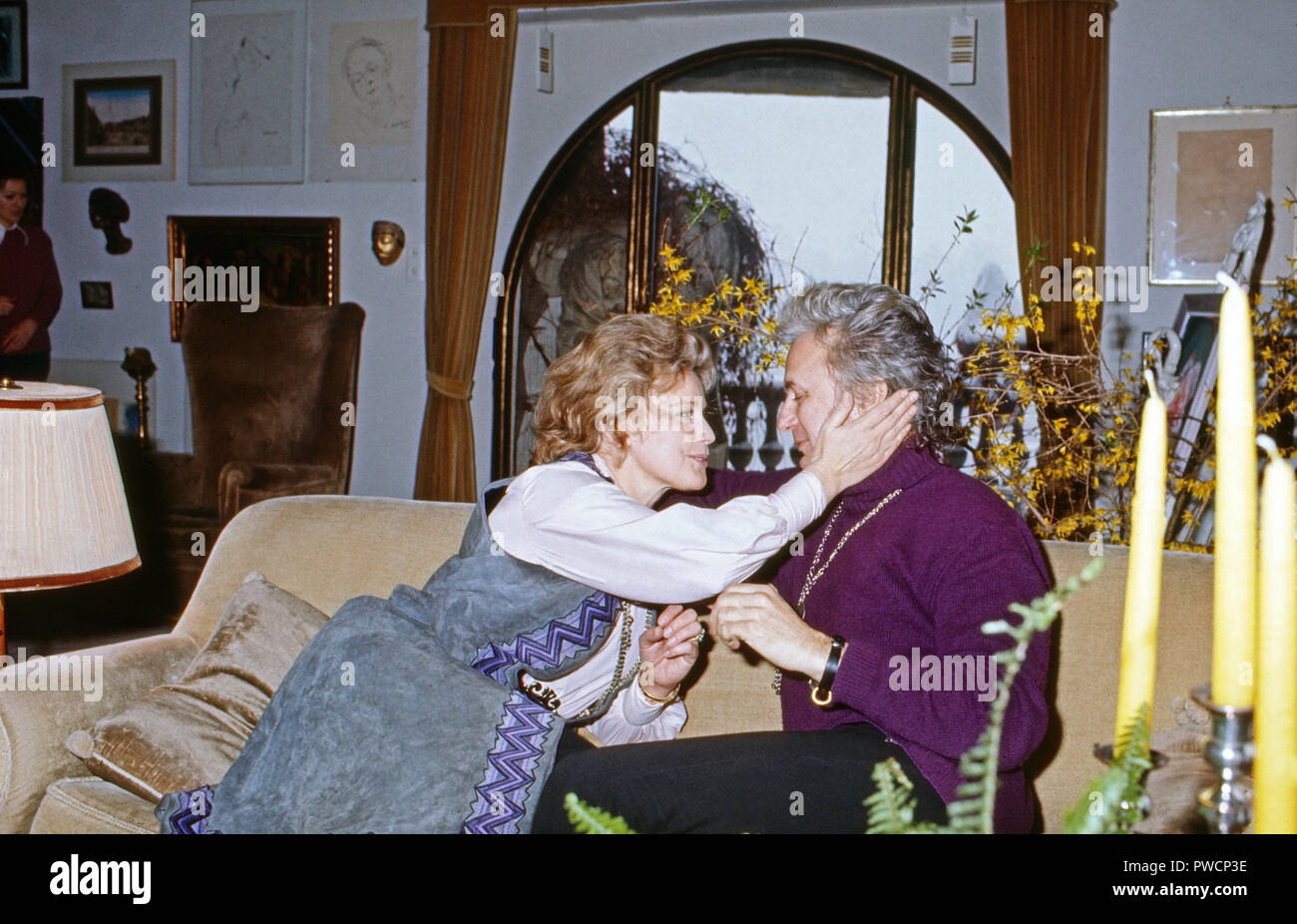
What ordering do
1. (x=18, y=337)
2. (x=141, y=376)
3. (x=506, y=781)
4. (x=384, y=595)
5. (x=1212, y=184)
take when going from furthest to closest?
(x=18, y=337), (x=141, y=376), (x=1212, y=184), (x=384, y=595), (x=506, y=781)

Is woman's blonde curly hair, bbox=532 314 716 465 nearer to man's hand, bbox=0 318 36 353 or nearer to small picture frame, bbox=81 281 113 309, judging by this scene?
small picture frame, bbox=81 281 113 309

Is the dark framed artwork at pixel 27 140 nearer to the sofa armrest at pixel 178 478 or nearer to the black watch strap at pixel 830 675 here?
the sofa armrest at pixel 178 478

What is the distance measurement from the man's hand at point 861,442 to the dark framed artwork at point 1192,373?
3.83ft

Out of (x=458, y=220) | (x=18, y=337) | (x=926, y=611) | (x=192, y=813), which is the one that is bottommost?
(x=192, y=813)

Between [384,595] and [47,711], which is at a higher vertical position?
[384,595]

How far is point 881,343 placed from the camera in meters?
1.99

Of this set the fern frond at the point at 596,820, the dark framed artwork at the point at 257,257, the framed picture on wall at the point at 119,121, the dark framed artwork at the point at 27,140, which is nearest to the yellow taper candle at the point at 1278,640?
the fern frond at the point at 596,820

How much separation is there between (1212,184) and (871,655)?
398 cm

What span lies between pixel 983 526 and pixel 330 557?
1.47 metres

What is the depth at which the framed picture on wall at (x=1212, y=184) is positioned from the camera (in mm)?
4621

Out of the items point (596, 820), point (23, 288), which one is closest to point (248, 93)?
point (23, 288)

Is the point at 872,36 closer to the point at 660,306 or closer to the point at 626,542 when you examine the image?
the point at 660,306

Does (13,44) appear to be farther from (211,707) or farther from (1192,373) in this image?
(1192,373)
